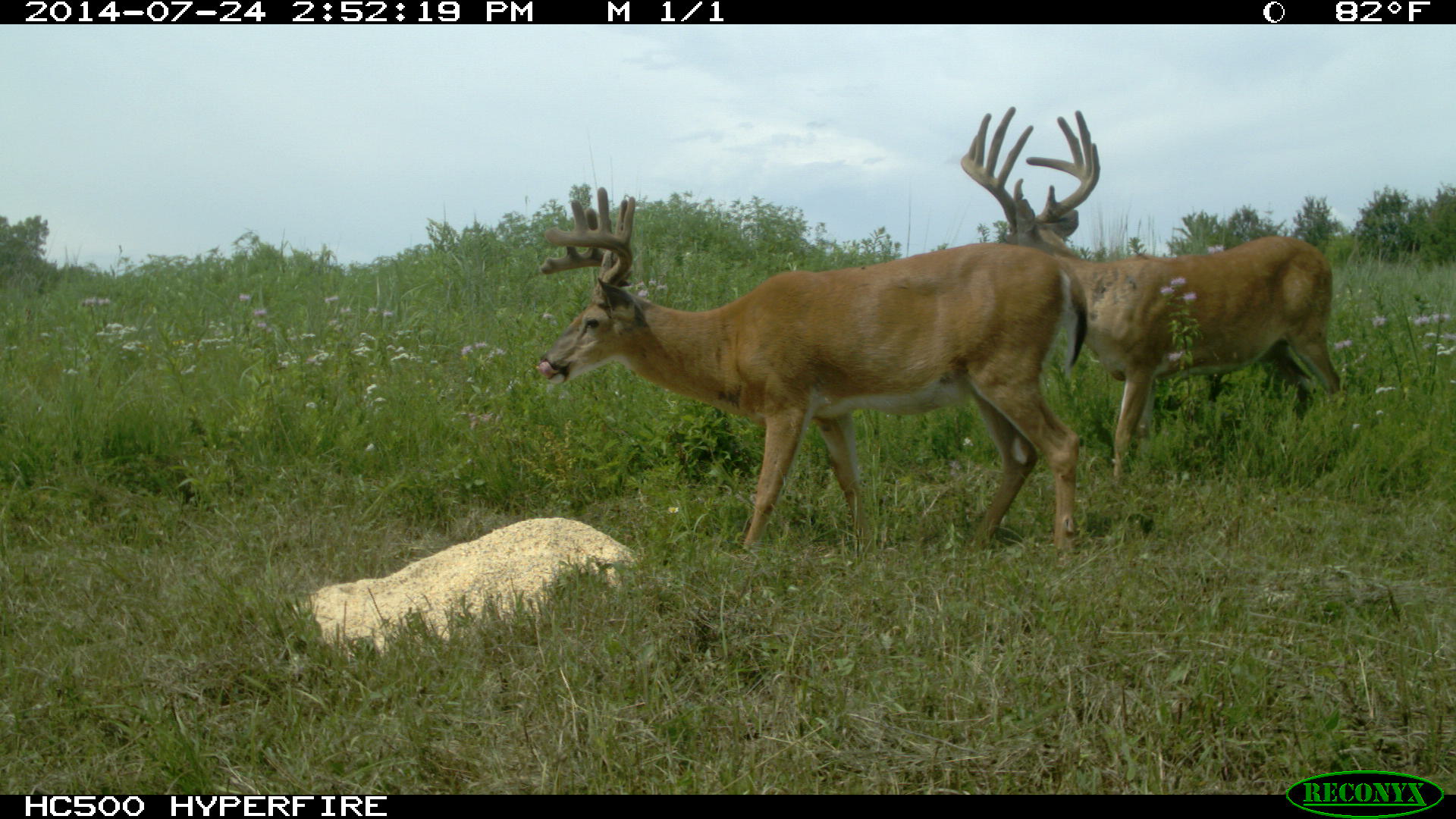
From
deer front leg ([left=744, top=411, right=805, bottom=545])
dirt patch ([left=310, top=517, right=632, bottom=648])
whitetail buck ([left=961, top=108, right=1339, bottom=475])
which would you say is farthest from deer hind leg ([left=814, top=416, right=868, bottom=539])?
whitetail buck ([left=961, top=108, right=1339, bottom=475])

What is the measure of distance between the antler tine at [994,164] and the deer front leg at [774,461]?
3.92 metres

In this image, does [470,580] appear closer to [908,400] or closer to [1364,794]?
[908,400]

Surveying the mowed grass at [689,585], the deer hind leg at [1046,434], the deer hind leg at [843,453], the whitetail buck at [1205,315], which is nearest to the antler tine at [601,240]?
the mowed grass at [689,585]

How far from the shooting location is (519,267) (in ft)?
39.4

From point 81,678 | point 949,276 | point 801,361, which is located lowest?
point 81,678

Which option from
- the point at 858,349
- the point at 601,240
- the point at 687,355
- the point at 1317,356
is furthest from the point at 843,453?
the point at 1317,356

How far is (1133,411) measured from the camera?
6836 millimetres

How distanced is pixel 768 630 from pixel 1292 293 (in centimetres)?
520

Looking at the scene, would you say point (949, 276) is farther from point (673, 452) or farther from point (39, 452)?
point (39, 452)

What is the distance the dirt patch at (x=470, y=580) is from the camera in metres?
4.61

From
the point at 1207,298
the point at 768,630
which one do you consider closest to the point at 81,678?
the point at 768,630

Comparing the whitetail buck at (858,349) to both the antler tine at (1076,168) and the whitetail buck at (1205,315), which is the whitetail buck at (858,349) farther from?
the antler tine at (1076,168)

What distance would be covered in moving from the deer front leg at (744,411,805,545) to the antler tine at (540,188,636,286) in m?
1.32
